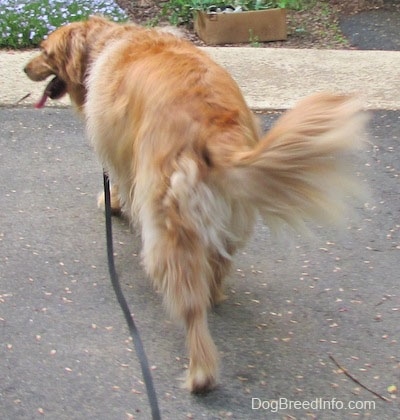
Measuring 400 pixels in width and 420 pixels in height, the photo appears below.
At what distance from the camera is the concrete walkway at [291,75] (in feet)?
20.7

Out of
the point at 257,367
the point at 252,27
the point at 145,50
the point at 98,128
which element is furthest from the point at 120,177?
the point at 252,27

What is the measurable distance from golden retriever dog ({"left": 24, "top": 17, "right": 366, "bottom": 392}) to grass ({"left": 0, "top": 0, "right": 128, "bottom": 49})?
4047 mm

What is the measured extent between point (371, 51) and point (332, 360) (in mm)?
4930

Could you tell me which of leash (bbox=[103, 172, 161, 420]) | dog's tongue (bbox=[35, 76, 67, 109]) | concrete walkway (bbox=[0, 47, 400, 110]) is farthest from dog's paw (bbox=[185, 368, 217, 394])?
concrete walkway (bbox=[0, 47, 400, 110])

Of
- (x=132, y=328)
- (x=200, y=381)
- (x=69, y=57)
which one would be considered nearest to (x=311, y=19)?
(x=69, y=57)

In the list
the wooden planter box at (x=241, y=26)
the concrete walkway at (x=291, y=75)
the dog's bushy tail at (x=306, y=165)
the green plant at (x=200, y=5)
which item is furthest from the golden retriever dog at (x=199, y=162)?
the green plant at (x=200, y=5)

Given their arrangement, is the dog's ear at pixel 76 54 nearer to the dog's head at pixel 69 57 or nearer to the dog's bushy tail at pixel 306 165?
the dog's head at pixel 69 57

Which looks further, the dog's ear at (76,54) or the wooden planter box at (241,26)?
the wooden planter box at (241,26)

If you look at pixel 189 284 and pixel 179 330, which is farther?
pixel 179 330

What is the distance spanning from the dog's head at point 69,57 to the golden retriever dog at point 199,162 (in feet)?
0.65

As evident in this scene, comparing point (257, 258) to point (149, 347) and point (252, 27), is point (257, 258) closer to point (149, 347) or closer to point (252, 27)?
point (149, 347)

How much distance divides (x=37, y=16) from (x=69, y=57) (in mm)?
4068

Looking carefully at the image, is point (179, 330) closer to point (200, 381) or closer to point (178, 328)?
point (178, 328)

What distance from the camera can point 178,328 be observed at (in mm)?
3613
